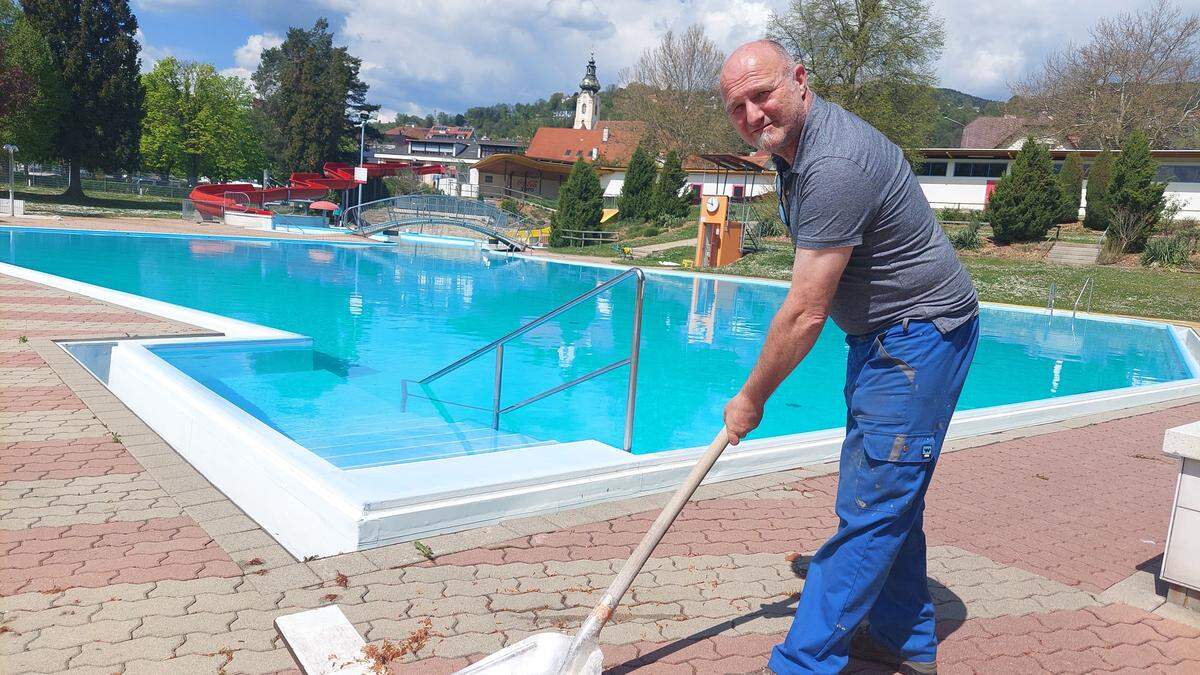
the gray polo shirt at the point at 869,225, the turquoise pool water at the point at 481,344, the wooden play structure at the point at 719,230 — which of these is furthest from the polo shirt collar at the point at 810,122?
the wooden play structure at the point at 719,230

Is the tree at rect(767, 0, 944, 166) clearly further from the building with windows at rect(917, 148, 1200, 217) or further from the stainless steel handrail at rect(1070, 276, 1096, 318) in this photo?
the stainless steel handrail at rect(1070, 276, 1096, 318)

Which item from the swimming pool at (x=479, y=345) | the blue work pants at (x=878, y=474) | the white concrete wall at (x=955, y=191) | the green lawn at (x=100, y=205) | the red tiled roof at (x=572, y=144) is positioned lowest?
the swimming pool at (x=479, y=345)

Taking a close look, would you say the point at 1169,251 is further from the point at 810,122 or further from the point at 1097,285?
the point at 810,122

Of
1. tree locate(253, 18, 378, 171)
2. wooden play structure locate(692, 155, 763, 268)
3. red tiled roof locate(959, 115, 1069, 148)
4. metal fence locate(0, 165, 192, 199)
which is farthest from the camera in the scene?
tree locate(253, 18, 378, 171)

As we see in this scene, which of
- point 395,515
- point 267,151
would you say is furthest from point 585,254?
point 267,151

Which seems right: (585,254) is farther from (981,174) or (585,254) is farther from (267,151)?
(267,151)

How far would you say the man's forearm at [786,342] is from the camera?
6.81ft

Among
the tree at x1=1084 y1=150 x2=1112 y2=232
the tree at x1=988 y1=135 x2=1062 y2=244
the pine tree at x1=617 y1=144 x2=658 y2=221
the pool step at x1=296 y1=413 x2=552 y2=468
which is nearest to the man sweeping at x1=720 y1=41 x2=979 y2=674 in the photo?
the pool step at x1=296 y1=413 x2=552 y2=468

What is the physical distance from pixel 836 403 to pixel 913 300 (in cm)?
827

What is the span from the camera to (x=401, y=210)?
36.2m

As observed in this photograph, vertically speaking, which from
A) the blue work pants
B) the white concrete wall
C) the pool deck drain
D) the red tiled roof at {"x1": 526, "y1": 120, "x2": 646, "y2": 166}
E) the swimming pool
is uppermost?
the red tiled roof at {"x1": 526, "y1": 120, "x2": 646, "y2": 166}

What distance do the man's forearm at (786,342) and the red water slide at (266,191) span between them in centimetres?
3480

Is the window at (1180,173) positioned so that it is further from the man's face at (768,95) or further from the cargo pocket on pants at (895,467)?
the man's face at (768,95)

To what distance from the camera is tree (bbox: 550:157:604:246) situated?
34188 millimetres
